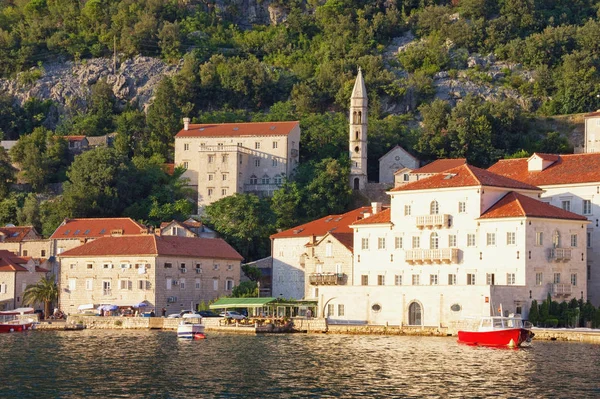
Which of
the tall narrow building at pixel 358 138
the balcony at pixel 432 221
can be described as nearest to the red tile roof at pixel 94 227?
the tall narrow building at pixel 358 138

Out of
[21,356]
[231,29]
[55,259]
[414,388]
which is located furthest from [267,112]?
[414,388]

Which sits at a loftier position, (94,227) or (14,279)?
(94,227)

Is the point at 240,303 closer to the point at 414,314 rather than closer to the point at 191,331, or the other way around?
the point at 191,331

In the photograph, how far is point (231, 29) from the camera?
168000mm

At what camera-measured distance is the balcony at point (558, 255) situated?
8619 cm

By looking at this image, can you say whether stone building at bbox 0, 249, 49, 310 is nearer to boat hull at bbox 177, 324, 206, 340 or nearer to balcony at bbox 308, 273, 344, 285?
balcony at bbox 308, 273, 344, 285

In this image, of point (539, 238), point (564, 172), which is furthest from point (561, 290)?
point (564, 172)

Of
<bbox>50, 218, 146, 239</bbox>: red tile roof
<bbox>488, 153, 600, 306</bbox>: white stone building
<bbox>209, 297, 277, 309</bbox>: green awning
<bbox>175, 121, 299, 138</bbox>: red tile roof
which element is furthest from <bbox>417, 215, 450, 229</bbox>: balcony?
<bbox>175, 121, 299, 138</bbox>: red tile roof

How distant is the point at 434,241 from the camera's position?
296 feet

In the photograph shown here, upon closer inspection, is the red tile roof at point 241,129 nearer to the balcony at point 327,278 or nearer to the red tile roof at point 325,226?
the red tile roof at point 325,226

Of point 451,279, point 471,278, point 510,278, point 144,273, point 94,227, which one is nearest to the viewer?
point 510,278

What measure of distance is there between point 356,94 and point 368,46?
26270 mm

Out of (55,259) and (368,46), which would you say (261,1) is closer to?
(368,46)

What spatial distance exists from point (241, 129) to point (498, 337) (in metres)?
58.7
